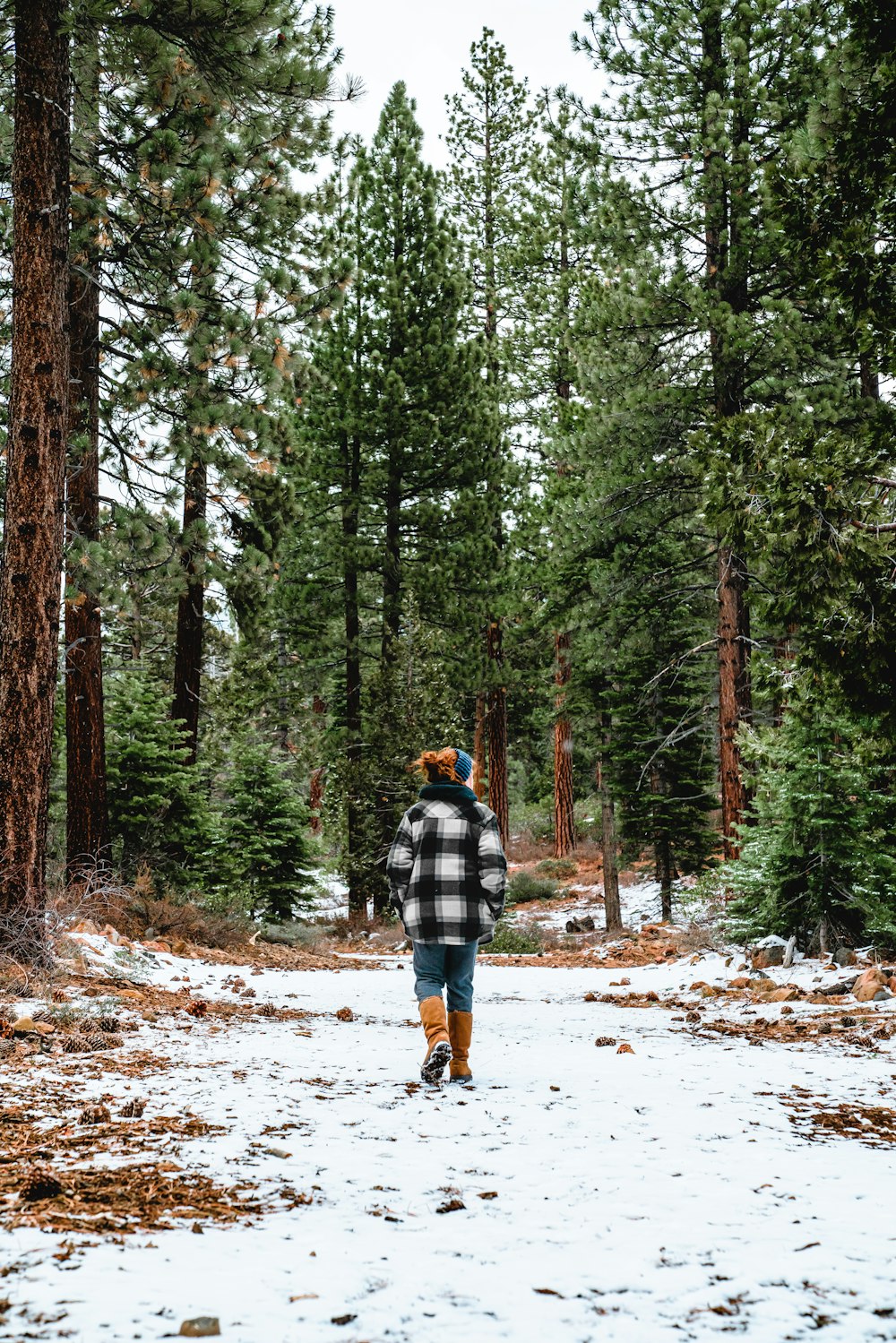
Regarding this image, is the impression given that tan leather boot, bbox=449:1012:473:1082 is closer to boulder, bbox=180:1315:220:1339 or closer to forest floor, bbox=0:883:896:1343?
forest floor, bbox=0:883:896:1343

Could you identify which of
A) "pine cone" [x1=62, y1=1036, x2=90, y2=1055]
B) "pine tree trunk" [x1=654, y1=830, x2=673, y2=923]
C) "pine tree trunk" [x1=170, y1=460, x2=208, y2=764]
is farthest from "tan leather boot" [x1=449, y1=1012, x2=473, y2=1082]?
"pine tree trunk" [x1=654, y1=830, x2=673, y2=923]

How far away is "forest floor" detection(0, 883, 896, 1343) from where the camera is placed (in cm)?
220

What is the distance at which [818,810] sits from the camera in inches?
347

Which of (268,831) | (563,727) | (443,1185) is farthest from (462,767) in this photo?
(563,727)

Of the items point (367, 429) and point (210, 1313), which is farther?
point (367, 429)

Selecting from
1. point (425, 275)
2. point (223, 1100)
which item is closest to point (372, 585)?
point (425, 275)

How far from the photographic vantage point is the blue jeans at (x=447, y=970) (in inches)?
204

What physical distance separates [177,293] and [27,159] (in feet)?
6.13

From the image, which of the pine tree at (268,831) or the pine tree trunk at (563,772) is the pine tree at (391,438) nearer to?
the pine tree at (268,831)

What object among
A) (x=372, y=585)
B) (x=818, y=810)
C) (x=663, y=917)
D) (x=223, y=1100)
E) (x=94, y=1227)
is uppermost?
(x=372, y=585)

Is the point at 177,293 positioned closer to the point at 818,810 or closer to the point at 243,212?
the point at 243,212

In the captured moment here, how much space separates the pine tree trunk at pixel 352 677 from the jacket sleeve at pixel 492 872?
40.0ft

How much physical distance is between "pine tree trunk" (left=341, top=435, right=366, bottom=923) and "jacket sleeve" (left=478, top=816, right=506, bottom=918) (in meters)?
12.2

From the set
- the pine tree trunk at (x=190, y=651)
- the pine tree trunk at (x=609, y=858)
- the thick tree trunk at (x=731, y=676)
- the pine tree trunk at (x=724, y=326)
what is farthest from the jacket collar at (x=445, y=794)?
the pine tree trunk at (x=609, y=858)
